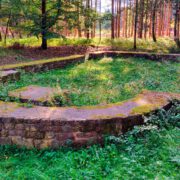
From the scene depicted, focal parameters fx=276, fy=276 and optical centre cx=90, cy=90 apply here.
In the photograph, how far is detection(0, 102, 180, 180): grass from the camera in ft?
9.61

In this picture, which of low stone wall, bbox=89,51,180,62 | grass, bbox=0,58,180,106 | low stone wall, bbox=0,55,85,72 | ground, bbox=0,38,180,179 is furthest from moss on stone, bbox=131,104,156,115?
low stone wall, bbox=89,51,180,62

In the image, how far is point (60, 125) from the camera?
142 inches

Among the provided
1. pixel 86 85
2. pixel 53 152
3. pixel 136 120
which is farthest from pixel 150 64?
pixel 53 152

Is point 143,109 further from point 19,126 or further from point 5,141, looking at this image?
point 5,141

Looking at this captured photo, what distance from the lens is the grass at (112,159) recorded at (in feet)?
9.61

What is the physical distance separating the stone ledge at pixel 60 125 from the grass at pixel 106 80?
1.15 m

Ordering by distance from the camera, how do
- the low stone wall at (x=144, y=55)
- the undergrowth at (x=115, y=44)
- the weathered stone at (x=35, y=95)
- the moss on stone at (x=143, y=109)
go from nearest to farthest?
the moss on stone at (x=143, y=109) → the weathered stone at (x=35, y=95) → the low stone wall at (x=144, y=55) → the undergrowth at (x=115, y=44)

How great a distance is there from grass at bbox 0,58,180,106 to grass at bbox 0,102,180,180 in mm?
1536

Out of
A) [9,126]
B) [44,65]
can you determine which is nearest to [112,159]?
[9,126]

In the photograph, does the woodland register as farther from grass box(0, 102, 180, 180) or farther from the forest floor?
the forest floor

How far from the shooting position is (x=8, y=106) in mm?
4160

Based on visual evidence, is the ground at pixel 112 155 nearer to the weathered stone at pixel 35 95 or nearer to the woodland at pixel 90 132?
the woodland at pixel 90 132

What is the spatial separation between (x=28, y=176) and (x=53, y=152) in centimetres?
57

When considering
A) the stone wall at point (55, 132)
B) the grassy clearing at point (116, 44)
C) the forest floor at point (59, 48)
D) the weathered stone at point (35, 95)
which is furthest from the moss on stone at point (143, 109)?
the grassy clearing at point (116, 44)
